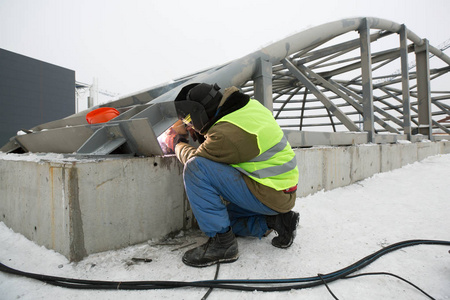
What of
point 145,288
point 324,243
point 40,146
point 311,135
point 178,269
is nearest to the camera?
point 145,288

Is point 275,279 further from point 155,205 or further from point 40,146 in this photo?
point 40,146

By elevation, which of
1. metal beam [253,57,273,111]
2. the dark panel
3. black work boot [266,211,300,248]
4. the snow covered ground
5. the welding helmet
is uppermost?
the dark panel

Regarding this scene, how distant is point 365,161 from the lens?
16.9 feet

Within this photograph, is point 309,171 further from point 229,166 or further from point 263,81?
point 229,166

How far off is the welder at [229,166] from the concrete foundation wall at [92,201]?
1.57 feet

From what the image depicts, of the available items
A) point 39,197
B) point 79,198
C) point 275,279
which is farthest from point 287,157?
point 39,197

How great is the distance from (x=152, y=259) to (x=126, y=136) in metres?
1.09

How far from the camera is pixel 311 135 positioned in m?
4.05

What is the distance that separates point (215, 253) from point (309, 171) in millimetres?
2436

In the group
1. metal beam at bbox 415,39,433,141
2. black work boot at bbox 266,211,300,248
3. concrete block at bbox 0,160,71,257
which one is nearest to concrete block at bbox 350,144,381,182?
black work boot at bbox 266,211,300,248

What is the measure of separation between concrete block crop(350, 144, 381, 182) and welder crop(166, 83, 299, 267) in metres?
3.54

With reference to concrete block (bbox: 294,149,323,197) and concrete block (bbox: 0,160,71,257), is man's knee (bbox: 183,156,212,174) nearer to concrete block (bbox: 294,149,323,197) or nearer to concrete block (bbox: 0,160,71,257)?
concrete block (bbox: 0,160,71,257)

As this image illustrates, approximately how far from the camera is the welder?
1.71 meters

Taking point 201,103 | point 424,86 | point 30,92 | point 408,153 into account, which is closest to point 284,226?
point 201,103
